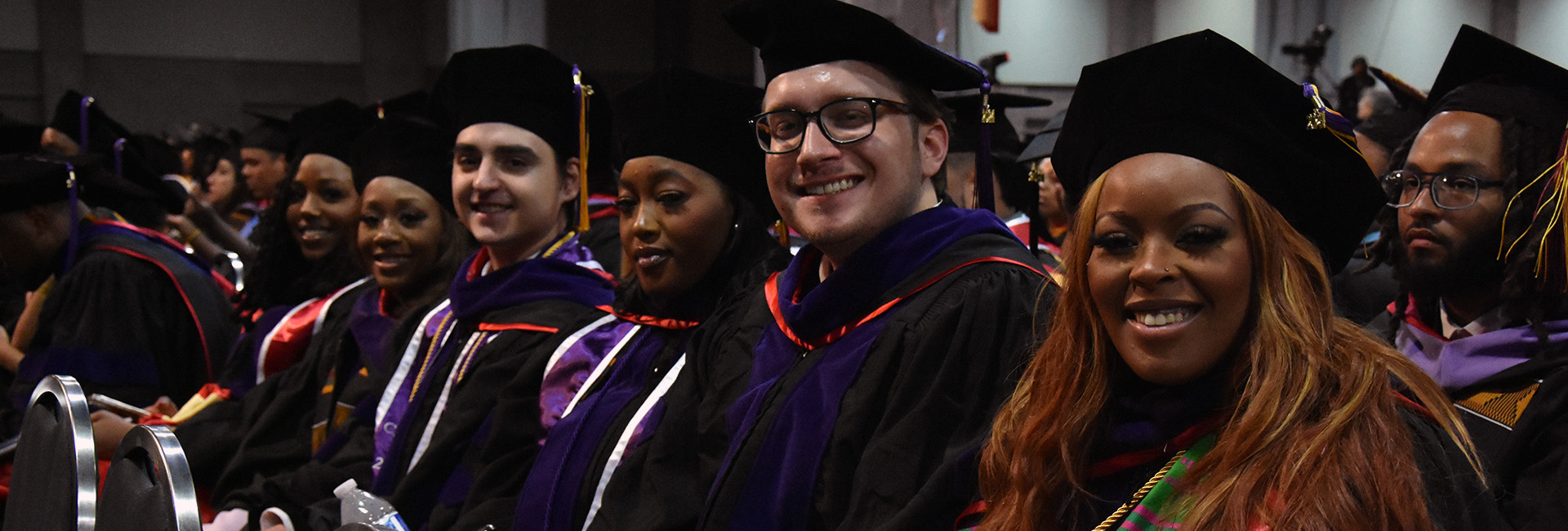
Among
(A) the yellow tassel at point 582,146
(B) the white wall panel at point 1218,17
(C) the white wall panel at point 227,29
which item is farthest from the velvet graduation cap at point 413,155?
(C) the white wall panel at point 227,29

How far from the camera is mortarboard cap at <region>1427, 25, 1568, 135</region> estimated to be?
2283 millimetres

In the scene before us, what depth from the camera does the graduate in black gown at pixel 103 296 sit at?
178 inches

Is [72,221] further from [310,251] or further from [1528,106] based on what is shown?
[1528,106]

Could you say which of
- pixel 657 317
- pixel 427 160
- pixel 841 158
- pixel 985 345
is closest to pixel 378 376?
pixel 427 160

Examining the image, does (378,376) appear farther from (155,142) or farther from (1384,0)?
(1384,0)

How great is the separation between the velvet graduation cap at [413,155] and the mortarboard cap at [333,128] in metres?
0.70

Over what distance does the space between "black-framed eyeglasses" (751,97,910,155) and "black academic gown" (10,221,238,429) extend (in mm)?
3495

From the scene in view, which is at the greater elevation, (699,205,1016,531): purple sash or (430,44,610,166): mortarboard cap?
(430,44,610,166): mortarboard cap

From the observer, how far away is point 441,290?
3715mm

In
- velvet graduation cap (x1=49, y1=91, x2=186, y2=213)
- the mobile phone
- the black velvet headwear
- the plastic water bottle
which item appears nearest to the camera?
the plastic water bottle

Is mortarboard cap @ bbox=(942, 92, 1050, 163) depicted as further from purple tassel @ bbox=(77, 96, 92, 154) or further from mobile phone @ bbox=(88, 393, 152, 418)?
purple tassel @ bbox=(77, 96, 92, 154)

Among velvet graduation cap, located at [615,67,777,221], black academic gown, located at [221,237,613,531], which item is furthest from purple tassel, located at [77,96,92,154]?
velvet graduation cap, located at [615,67,777,221]

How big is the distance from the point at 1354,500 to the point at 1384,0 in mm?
9340

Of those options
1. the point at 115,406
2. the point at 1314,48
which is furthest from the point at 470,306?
the point at 1314,48
